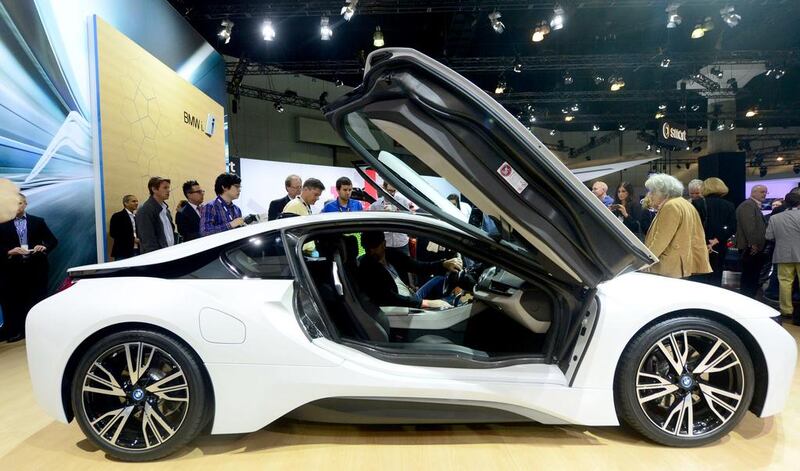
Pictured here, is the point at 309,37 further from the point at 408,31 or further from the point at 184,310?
the point at 184,310

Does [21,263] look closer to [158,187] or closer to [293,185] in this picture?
[158,187]

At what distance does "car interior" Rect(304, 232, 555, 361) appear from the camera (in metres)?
2.05

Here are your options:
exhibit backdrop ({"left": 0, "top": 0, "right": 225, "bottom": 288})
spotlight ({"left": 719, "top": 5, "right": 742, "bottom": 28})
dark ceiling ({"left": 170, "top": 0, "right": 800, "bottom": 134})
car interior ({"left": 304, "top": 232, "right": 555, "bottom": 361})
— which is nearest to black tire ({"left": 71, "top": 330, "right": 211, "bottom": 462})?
car interior ({"left": 304, "top": 232, "right": 555, "bottom": 361})

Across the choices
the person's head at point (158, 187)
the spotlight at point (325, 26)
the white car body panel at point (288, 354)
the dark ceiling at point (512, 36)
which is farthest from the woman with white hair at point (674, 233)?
the spotlight at point (325, 26)

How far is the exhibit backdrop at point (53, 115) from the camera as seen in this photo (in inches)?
146

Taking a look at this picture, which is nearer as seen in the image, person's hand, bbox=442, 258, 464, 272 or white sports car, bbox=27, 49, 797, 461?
white sports car, bbox=27, 49, 797, 461

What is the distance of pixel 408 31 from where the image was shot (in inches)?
334

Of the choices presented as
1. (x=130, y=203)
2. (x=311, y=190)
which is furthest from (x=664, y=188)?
(x=130, y=203)

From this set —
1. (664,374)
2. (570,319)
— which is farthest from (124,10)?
(664,374)

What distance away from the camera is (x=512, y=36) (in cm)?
877

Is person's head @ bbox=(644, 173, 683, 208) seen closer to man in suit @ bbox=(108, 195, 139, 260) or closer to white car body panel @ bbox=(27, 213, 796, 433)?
white car body panel @ bbox=(27, 213, 796, 433)

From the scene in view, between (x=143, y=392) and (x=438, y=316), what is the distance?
1.61m

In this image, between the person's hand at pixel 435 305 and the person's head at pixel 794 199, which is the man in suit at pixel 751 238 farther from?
the person's hand at pixel 435 305

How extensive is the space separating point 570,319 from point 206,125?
7044 mm
